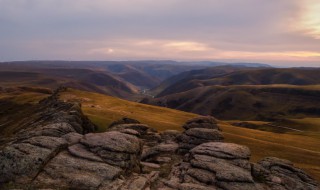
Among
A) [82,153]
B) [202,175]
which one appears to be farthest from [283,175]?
[82,153]

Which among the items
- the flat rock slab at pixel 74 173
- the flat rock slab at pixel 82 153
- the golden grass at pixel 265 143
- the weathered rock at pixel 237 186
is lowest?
the golden grass at pixel 265 143

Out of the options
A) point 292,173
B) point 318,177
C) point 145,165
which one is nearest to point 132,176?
point 145,165

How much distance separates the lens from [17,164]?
3572 centimetres

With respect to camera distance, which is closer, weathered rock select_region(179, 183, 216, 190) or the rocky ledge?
the rocky ledge

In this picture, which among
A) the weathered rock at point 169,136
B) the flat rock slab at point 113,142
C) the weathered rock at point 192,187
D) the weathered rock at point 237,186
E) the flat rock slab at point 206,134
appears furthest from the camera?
the weathered rock at point 169,136

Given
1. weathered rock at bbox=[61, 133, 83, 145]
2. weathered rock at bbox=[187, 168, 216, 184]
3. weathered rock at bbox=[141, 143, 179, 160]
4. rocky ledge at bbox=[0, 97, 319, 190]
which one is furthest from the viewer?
weathered rock at bbox=[141, 143, 179, 160]

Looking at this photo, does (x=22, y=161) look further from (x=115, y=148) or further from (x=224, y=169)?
(x=224, y=169)

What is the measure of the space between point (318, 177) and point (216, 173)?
32266 mm

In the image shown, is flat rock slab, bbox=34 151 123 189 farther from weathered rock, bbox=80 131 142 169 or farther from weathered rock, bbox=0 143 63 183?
weathered rock, bbox=80 131 142 169

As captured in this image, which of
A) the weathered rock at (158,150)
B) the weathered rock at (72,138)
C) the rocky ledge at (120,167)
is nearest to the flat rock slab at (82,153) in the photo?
the rocky ledge at (120,167)

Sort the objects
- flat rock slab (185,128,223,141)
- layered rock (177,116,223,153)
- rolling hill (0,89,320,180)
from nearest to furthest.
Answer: layered rock (177,116,223,153), flat rock slab (185,128,223,141), rolling hill (0,89,320,180)

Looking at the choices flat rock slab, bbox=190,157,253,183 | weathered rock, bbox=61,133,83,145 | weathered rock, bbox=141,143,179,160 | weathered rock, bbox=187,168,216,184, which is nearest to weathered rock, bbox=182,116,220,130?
weathered rock, bbox=141,143,179,160

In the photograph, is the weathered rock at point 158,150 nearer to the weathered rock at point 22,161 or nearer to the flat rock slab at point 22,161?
the weathered rock at point 22,161

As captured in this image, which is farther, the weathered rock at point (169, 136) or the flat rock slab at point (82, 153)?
the weathered rock at point (169, 136)
